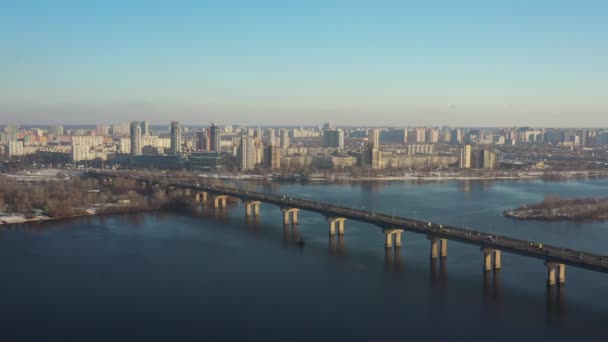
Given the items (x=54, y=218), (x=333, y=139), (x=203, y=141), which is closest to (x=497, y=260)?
(x=54, y=218)

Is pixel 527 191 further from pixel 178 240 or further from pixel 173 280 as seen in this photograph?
pixel 173 280

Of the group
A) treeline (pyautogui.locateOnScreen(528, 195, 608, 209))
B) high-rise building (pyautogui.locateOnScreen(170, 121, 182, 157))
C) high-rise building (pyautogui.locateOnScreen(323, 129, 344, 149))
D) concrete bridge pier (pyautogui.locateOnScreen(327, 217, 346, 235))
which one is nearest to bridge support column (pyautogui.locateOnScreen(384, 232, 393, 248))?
concrete bridge pier (pyautogui.locateOnScreen(327, 217, 346, 235))

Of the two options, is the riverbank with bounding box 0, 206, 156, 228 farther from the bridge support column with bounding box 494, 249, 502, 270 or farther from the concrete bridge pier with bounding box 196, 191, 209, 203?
the bridge support column with bounding box 494, 249, 502, 270

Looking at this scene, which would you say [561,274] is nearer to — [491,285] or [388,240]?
[491,285]

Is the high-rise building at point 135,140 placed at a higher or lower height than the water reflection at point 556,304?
higher

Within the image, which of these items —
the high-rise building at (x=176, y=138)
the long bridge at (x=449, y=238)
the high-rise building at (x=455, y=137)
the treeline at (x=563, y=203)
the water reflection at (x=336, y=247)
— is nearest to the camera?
the long bridge at (x=449, y=238)

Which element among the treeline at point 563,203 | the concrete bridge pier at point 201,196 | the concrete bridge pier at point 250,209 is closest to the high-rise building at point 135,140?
the concrete bridge pier at point 201,196

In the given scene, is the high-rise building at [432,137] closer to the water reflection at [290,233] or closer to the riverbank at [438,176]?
the riverbank at [438,176]
